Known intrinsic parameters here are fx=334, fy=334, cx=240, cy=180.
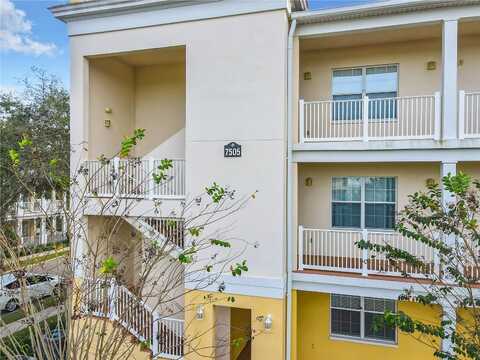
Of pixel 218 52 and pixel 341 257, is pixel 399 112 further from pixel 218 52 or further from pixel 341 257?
pixel 218 52

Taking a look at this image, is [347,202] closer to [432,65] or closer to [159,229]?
[432,65]

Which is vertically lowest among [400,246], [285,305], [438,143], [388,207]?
[285,305]

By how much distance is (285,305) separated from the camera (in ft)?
27.4

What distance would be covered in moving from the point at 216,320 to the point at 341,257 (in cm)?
380

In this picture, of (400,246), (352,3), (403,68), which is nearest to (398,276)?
(400,246)

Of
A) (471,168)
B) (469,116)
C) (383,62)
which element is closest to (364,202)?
(471,168)

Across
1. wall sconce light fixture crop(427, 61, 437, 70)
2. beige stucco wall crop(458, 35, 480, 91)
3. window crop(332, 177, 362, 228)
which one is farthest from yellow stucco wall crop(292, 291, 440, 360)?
wall sconce light fixture crop(427, 61, 437, 70)

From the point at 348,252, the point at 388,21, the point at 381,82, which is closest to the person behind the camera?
the point at 388,21

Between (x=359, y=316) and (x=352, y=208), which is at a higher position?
(x=352, y=208)

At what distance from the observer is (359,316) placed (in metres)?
9.66

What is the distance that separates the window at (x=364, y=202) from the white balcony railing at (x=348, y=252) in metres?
0.61

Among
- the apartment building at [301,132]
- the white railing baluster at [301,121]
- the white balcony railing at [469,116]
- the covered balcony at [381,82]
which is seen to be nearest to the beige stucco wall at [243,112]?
the apartment building at [301,132]

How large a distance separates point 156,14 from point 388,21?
589cm

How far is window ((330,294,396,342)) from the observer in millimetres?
9445
